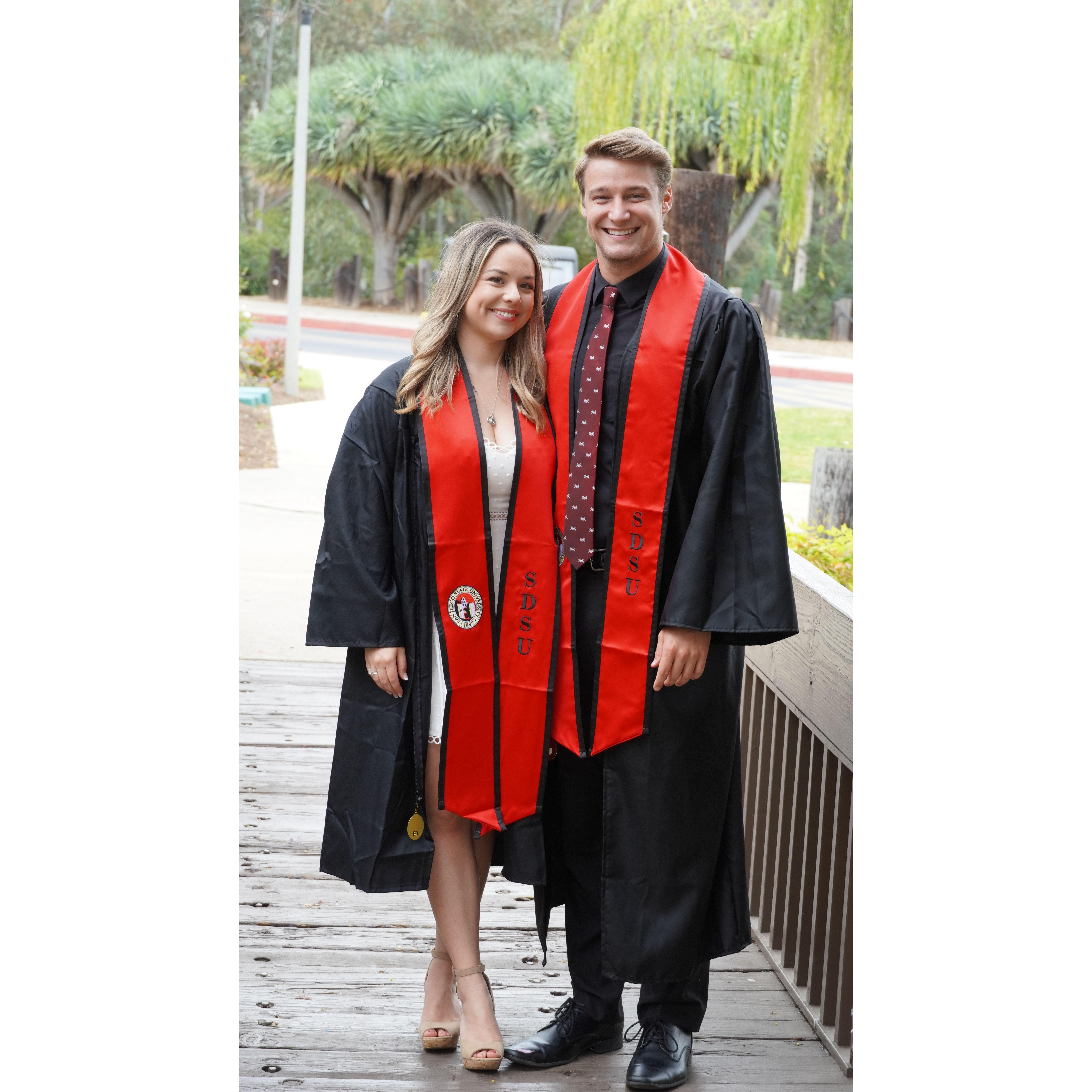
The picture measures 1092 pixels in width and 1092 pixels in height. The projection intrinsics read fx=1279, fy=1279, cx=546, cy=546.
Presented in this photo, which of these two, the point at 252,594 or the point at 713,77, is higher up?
the point at 713,77

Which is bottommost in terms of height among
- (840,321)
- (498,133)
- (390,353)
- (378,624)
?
(378,624)

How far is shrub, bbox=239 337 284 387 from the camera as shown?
653 inches

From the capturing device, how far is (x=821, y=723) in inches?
109

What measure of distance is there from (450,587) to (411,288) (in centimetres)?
2614

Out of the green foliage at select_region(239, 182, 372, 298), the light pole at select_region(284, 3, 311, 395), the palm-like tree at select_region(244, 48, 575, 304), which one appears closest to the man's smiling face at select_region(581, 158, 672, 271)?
the light pole at select_region(284, 3, 311, 395)

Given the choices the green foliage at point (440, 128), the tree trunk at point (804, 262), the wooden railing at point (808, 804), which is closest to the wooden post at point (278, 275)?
the green foliage at point (440, 128)

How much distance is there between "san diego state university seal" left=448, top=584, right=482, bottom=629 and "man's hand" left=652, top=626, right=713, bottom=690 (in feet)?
1.18

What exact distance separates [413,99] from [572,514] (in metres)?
24.7

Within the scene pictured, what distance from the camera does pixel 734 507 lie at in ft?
8.04

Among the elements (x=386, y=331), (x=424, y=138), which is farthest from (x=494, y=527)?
(x=424, y=138)

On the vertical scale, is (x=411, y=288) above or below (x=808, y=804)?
above

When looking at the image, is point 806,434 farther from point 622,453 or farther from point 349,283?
point 349,283

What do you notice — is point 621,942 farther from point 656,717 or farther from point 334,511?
point 334,511
